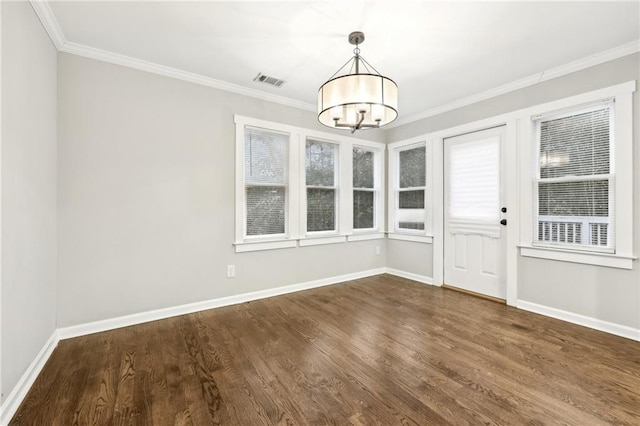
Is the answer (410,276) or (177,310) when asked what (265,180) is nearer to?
(177,310)

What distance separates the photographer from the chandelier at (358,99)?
1928 millimetres

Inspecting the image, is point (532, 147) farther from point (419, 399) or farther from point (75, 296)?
point (75, 296)

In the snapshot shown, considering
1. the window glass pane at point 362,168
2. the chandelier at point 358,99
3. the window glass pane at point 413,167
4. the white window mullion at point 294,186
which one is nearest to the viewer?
the chandelier at point 358,99

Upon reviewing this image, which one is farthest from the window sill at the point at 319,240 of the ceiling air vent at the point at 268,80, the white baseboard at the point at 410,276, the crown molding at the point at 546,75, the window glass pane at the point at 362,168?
the crown molding at the point at 546,75

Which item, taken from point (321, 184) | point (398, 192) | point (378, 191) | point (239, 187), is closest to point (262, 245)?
point (239, 187)

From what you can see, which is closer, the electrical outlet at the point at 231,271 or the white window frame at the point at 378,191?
the electrical outlet at the point at 231,271

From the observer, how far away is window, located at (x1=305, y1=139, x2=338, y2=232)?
403 cm

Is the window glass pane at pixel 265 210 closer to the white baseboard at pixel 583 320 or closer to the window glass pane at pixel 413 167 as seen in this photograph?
the window glass pane at pixel 413 167

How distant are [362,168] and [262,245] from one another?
84.7 inches

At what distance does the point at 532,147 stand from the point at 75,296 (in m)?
4.86

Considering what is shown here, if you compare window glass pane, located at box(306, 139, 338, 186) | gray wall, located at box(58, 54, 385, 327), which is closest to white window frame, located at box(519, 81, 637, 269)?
window glass pane, located at box(306, 139, 338, 186)

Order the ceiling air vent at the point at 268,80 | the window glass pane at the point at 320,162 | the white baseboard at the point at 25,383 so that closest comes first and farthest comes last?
the white baseboard at the point at 25,383 < the ceiling air vent at the point at 268,80 < the window glass pane at the point at 320,162

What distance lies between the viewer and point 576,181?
2.86 metres

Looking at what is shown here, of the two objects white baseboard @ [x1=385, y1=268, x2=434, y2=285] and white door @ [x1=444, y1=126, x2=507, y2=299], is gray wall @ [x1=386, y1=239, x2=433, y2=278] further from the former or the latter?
white door @ [x1=444, y1=126, x2=507, y2=299]
